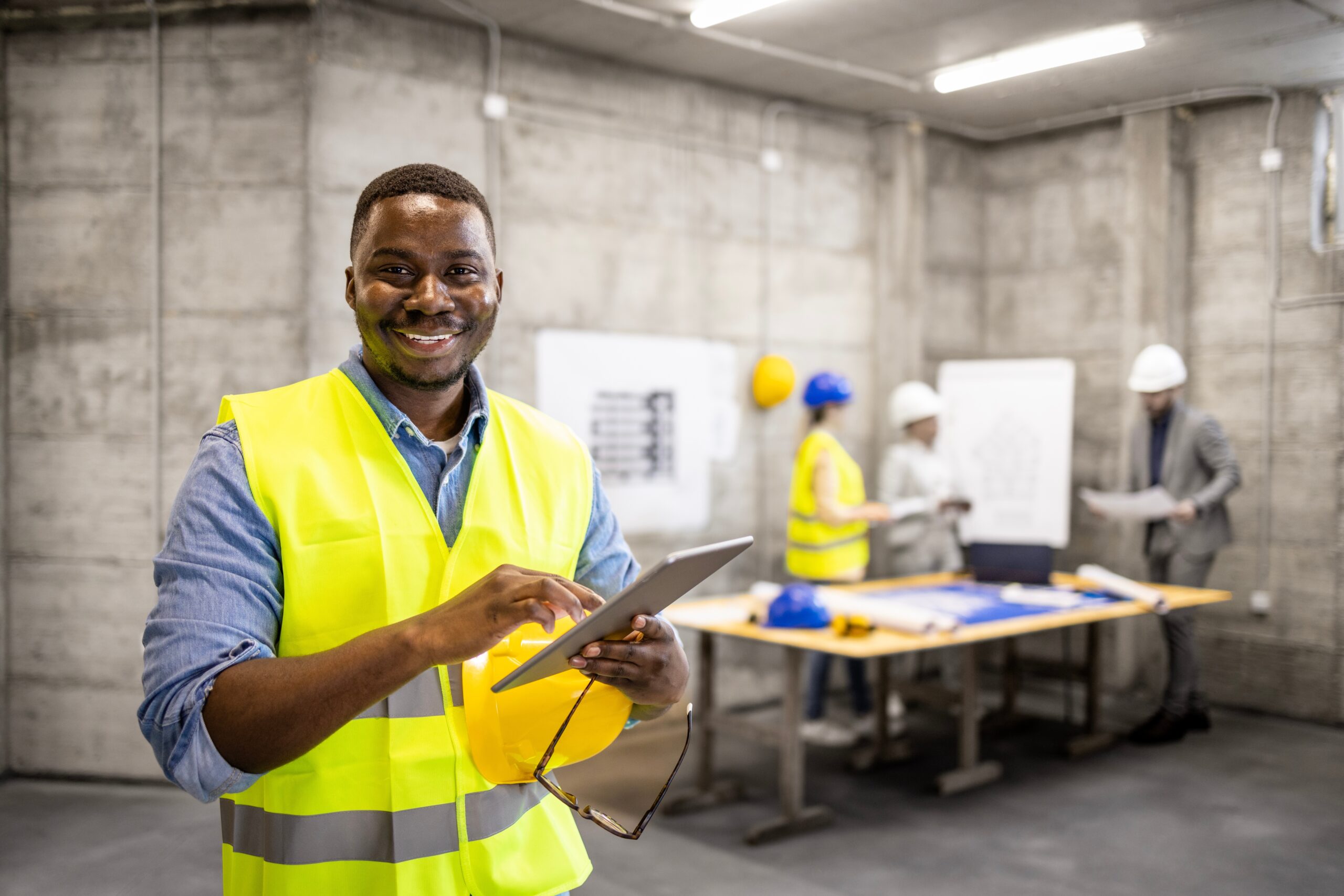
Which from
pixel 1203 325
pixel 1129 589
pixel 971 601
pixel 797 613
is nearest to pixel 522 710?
pixel 797 613

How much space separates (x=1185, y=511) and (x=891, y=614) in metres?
2.20

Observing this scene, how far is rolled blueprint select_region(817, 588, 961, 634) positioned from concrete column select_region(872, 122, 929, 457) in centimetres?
226

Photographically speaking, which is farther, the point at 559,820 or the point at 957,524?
the point at 957,524

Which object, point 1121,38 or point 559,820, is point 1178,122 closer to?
point 1121,38

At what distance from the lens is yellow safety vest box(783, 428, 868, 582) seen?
5219 millimetres

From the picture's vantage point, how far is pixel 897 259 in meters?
6.53

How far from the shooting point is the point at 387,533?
1241mm

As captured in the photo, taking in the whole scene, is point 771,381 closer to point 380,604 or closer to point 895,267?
point 895,267

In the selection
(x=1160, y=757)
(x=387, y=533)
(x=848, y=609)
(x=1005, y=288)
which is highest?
(x=1005, y=288)

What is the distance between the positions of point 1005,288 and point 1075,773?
11.1 ft

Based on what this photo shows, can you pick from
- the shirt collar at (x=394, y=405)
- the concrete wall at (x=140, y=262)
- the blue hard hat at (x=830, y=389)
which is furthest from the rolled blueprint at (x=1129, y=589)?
the shirt collar at (x=394, y=405)

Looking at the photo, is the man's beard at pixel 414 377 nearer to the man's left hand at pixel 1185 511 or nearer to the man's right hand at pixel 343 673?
the man's right hand at pixel 343 673

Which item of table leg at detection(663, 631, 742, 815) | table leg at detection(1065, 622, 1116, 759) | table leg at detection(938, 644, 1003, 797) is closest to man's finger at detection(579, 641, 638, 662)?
table leg at detection(663, 631, 742, 815)

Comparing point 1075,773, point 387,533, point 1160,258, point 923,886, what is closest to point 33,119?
point 387,533
